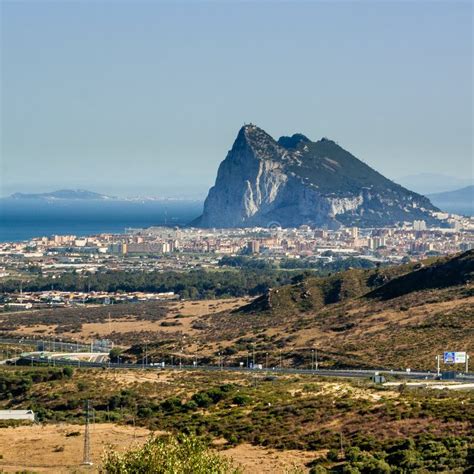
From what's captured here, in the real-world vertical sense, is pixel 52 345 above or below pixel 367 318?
below

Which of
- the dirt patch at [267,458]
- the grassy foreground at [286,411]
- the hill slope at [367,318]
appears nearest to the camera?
the dirt patch at [267,458]

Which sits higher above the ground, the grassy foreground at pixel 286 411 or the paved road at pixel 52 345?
the paved road at pixel 52 345

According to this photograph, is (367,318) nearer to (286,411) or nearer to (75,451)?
(286,411)

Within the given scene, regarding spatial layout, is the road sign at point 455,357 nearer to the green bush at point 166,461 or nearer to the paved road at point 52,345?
the paved road at point 52,345

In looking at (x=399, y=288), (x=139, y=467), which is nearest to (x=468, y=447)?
(x=139, y=467)

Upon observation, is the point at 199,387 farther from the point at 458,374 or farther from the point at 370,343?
the point at 370,343

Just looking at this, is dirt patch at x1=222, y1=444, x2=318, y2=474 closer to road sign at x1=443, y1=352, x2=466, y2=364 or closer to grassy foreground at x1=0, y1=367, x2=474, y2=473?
grassy foreground at x1=0, y1=367, x2=474, y2=473

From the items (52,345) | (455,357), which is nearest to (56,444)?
(455,357)

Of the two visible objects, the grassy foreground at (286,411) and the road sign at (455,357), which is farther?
the road sign at (455,357)

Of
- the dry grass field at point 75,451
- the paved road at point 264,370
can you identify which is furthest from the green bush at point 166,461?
the paved road at point 264,370

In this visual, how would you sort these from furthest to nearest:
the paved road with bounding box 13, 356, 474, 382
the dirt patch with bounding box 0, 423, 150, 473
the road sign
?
the road sign → the paved road with bounding box 13, 356, 474, 382 → the dirt patch with bounding box 0, 423, 150, 473

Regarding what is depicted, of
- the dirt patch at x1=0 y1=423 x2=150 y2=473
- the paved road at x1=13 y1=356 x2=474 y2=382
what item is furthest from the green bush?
the paved road at x1=13 y1=356 x2=474 y2=382
